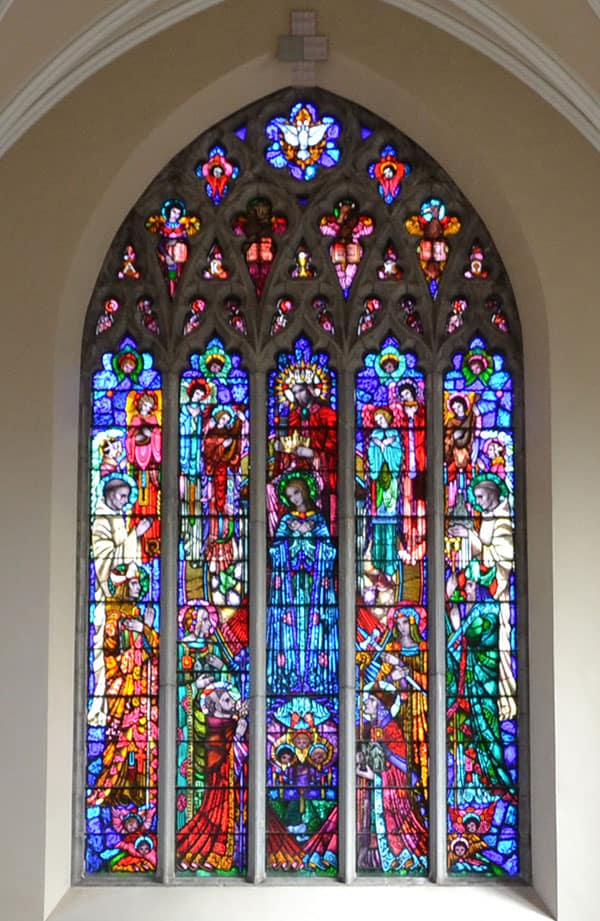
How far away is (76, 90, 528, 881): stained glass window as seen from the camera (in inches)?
387

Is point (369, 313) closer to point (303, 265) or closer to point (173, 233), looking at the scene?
point (303, 265)

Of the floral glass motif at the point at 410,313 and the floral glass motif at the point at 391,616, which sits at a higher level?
the floral glass motif at the point at 410,313

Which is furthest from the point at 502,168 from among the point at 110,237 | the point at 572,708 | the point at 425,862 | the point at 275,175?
the point at 425,862

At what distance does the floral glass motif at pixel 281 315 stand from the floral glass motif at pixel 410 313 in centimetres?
68

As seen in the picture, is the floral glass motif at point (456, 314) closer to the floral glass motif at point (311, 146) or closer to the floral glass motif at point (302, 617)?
the floral glass motif at point (302, 617)

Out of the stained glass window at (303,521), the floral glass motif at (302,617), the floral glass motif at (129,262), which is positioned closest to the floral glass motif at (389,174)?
the stained glass window at (303,521)

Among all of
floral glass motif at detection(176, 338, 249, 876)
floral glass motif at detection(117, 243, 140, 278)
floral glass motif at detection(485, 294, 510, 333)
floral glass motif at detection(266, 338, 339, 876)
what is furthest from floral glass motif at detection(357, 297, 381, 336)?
floral glass motif at detection(117, 243, 140, 278)

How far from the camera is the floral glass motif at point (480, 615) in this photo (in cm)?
983

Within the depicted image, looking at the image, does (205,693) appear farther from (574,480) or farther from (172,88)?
(172,88)

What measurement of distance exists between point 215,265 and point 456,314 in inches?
59.8

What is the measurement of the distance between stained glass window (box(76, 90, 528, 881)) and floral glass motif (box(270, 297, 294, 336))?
1 cm

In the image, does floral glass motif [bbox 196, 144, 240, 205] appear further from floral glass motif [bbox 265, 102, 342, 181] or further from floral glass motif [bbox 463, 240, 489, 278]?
floral glass motif [bbox 463, 240, 489, 278]

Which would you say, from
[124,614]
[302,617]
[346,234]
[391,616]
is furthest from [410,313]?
[124,614]

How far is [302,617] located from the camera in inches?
393
